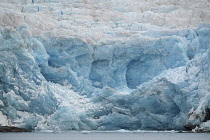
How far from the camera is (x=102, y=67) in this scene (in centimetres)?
2847

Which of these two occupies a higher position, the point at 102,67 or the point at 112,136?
the point at 102,67

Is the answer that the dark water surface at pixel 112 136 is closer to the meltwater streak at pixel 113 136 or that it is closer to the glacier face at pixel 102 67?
the meltwater streak at pixel 113 136

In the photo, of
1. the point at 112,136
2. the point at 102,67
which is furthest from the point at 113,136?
the point at 102,67

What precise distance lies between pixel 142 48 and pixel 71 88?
3953 millimetres

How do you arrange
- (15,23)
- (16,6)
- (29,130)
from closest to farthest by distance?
(29,130), (15,23), (16,6)

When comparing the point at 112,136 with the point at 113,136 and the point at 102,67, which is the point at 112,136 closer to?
the point at 113,136

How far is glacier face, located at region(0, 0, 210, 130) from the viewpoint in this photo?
2628cm

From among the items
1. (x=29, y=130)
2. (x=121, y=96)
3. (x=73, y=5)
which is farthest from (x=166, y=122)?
(x=73, y=5)

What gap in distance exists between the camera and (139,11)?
3125 cm

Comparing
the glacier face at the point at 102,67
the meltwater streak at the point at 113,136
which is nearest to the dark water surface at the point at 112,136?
the meltwater streak at the point at 113,136

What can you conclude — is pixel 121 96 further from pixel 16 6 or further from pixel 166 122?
pixel 16 6

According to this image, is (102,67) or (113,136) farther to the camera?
(102,67)

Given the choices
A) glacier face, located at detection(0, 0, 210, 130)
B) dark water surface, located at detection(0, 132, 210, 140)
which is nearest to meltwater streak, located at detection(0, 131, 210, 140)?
dark water surface, located at detection(0, 132, 210, 140)

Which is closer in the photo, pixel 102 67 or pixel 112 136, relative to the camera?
pixel 112 136
